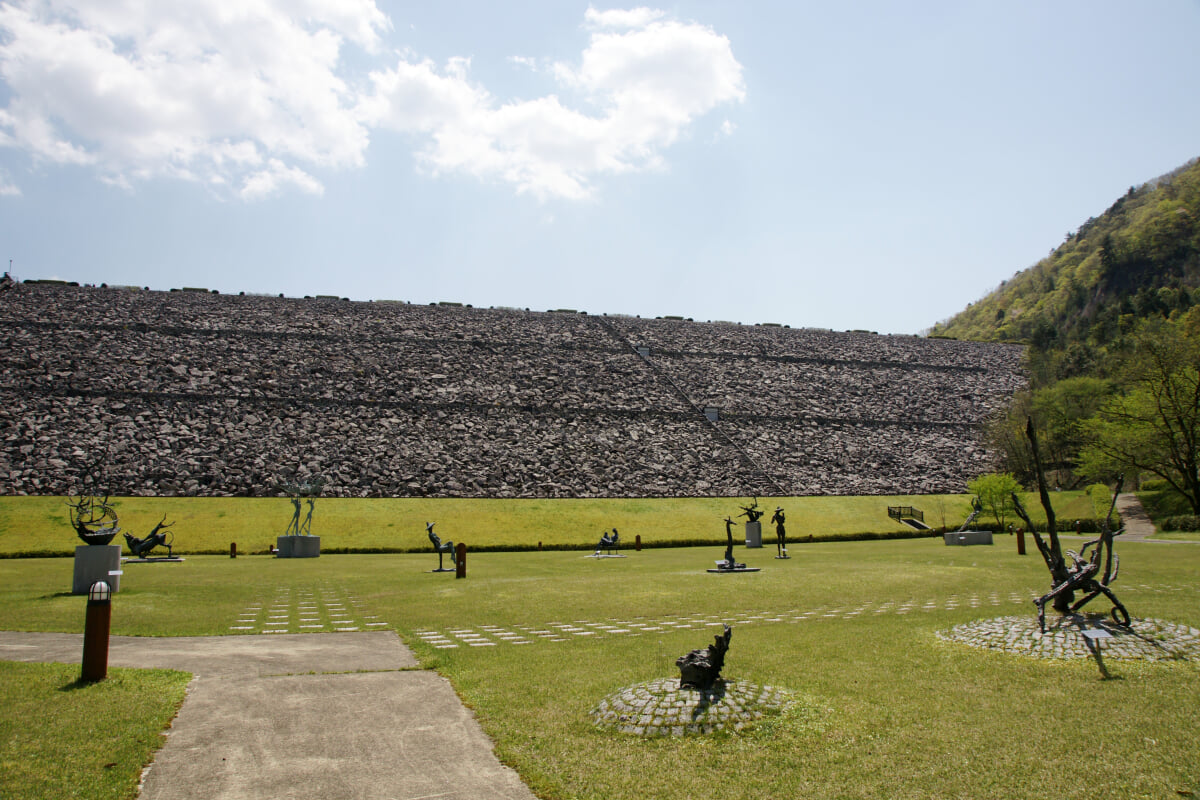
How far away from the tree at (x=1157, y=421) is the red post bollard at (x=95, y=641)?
41.3 metres

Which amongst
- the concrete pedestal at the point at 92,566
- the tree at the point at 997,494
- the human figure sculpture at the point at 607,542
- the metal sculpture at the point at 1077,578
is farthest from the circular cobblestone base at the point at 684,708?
the tree at the point at 997,494

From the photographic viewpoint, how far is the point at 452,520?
104 ft

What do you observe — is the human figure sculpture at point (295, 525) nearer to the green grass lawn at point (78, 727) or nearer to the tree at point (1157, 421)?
the green grass lawn at point (78, 727)

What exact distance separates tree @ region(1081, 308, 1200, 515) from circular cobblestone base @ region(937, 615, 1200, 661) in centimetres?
3225

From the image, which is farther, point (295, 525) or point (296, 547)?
point (295, 525)

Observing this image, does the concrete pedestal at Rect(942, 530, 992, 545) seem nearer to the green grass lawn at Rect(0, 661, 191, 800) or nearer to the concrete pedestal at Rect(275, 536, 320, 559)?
the concrete pedestal at Rect(275, 536, 320, 559)

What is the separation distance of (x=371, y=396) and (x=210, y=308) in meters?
20.5

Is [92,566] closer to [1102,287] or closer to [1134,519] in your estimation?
[1134,519]

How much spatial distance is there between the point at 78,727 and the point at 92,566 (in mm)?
10402

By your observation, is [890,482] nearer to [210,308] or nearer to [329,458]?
[329,458]

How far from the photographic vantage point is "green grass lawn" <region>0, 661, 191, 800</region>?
462 cm

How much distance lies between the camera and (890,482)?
4359cm

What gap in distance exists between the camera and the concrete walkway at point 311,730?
475 centimetres

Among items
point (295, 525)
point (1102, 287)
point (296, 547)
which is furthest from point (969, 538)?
point (1102, 287)
